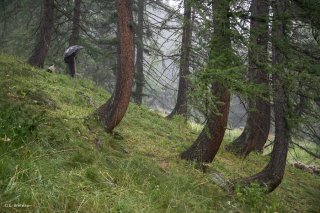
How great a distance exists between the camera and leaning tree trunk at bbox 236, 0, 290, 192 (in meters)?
6.66

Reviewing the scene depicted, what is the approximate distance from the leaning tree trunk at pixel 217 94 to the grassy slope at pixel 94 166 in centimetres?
46

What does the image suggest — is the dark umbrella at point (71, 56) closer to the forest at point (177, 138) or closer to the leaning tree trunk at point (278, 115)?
the forest at point (177, 138)

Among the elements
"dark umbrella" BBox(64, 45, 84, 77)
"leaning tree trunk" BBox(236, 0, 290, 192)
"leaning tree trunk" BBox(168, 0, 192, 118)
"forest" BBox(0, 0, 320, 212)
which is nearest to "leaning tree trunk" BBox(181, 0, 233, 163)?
"forest" BBox(0, 0, 320, 212)

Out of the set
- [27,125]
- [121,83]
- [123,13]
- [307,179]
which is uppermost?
[123,13]

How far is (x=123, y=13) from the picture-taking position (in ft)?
27.3

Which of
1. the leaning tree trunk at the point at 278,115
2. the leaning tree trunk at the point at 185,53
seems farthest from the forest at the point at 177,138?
the leaning tree trunk at the point at 185,53

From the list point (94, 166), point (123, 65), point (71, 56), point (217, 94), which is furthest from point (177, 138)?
point (71, 56)

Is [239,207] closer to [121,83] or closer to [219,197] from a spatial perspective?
[219,197]

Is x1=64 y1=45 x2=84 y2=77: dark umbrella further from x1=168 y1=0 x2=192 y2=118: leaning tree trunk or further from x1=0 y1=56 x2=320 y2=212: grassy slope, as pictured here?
x1=168 y1=0 x2=192 y2=118: leaning tree trunk

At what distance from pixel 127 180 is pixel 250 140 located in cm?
707

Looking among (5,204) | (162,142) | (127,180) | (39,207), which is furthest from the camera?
(162,142)

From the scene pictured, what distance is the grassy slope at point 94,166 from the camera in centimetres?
412

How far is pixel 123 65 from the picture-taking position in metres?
8.48

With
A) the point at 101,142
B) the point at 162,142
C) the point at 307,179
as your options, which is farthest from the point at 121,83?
the point at 307,179
